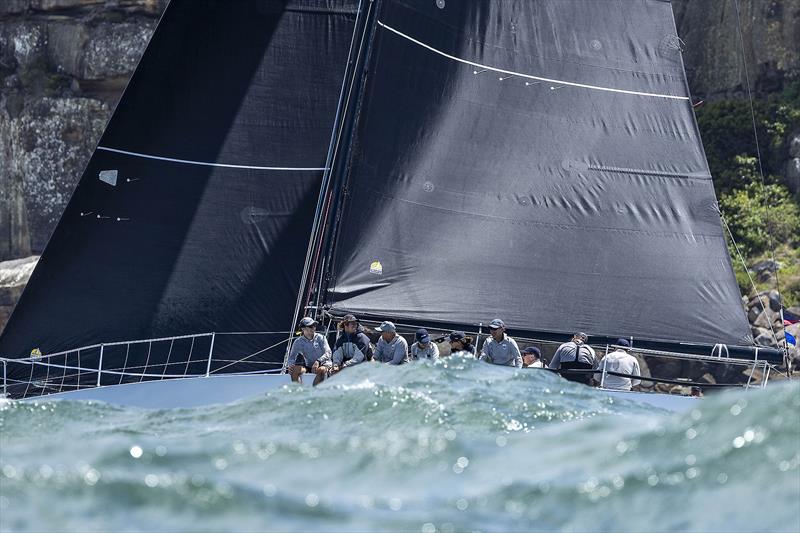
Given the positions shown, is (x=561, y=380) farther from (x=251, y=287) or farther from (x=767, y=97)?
(x=767, y=97)

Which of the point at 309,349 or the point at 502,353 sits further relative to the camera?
the point at 502,353

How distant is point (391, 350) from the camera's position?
37.5ft

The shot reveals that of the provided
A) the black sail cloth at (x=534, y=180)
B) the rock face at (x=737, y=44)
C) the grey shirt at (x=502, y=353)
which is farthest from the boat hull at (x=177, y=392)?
the rock face at (x=737, y=44)

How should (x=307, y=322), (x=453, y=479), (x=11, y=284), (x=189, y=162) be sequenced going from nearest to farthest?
(x=453, y=479)
(x=307, y=322)
(x=189, y=162)
(x=11, y=284)

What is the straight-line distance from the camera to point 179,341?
12125 millimetres

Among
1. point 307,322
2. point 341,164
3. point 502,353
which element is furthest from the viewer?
point 341,164

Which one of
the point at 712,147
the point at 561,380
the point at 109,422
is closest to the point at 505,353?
the point at 561,380

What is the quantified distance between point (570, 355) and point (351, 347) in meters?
1.96

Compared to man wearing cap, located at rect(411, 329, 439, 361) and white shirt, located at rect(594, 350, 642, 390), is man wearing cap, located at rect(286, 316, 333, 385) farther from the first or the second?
white shirt, located at rect(594, 350, 642, 390)

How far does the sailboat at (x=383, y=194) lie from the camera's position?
12109 millimetres

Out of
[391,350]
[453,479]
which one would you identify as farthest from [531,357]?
[453,479]

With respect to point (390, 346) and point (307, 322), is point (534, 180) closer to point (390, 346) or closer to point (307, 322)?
point (390, 346)

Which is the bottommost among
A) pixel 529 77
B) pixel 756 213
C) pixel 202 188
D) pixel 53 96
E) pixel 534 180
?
pixel 756 213

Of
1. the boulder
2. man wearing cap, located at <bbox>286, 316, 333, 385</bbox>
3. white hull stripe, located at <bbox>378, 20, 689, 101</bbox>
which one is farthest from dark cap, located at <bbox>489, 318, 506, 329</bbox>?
the boulder
